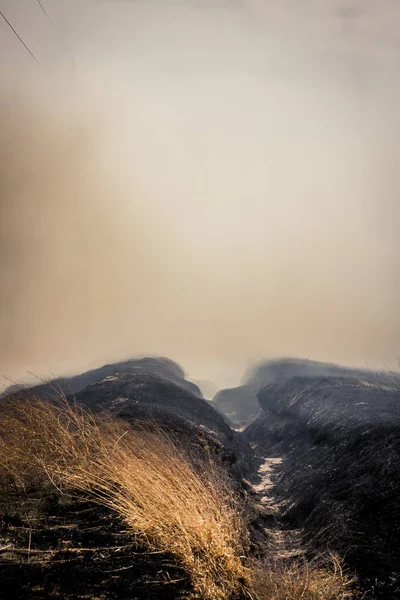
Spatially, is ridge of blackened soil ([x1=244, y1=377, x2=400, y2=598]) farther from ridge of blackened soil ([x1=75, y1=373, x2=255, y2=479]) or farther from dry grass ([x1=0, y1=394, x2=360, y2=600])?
ridge of blackened soil ([x1=75, y1=373, x2=255, y2=479])

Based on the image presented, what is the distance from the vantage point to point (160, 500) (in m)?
3.73

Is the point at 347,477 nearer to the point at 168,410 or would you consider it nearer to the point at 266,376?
the point at 168,410

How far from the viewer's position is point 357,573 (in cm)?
494

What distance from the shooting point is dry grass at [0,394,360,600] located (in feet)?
10.9

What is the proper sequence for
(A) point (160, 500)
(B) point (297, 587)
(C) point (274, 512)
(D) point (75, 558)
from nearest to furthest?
(D) point (75, 558) → (B) point (297, 587) → (A) point (160, 500) → (C) point (274, 512)

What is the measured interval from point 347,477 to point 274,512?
2.53 m

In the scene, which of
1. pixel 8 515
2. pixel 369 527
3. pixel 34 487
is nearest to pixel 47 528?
pixel 8 515

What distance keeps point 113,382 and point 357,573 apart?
17.7 meters

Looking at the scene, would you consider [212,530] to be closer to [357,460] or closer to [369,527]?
[369,527]

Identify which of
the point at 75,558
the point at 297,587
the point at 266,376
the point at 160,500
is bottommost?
the point at 266,376

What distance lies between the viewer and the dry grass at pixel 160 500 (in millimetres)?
3309

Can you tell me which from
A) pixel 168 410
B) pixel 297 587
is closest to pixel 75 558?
pixel 297 587

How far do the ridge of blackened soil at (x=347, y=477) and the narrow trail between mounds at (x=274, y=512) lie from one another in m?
0.24

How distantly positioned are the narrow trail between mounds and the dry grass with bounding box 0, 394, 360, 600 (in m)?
3.21
